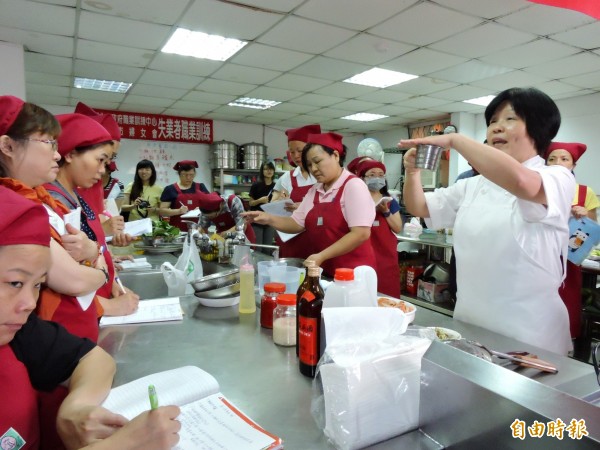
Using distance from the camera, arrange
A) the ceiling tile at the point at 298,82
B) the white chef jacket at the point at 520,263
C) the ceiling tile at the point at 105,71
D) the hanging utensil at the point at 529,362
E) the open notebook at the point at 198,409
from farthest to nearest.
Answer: the ceiling tile at the point at 298,82, the ceiling tile at the point at 105,71, the white chef jacket at the point at 520,263, the hanging utensil at the point at 529,362, the open notebook at the point at 198,409

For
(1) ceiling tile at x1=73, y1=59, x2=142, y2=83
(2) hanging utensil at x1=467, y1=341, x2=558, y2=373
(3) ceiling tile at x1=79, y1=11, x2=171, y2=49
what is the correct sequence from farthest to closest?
(1) ceiling tile at x1=73, y1=59, x2=142, y2=83, (3) ceiling tile at x1=79, y1=11, x2=171, y2=49, (2) hanging utensil at x1=467, y1=341, x2=558, y2=373

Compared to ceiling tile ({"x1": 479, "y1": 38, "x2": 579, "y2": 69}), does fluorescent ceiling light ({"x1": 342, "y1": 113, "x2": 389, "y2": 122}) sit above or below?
below

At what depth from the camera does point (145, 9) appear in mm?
3629

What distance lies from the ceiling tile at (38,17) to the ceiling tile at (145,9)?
312 mm

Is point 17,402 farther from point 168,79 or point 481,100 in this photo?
point 481,100

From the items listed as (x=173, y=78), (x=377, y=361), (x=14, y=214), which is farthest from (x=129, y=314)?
(x=173, y=78)

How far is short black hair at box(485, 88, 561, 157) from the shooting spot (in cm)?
138

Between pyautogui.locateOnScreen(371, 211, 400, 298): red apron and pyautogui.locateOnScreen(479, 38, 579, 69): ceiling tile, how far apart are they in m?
2.89

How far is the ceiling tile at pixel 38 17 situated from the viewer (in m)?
3.59

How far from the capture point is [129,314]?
5.08 ft

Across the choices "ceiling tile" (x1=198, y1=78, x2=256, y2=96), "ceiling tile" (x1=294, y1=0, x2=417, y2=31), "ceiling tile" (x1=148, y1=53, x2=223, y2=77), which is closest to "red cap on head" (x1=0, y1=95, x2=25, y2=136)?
"ceiling tile" (x1=294, y1=0, x2=417, y2=31)

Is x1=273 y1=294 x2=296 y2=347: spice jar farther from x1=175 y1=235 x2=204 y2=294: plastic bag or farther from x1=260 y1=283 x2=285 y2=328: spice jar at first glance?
x1=175 y1=235 x2=204 y2=294: plastic bag

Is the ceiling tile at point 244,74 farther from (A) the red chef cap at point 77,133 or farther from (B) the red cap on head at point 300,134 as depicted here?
(A) the red chef cap at point 77,133

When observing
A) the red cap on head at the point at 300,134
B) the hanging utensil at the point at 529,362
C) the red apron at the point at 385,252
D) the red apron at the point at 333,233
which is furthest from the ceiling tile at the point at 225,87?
the hanging utensil at the point at 529,362
